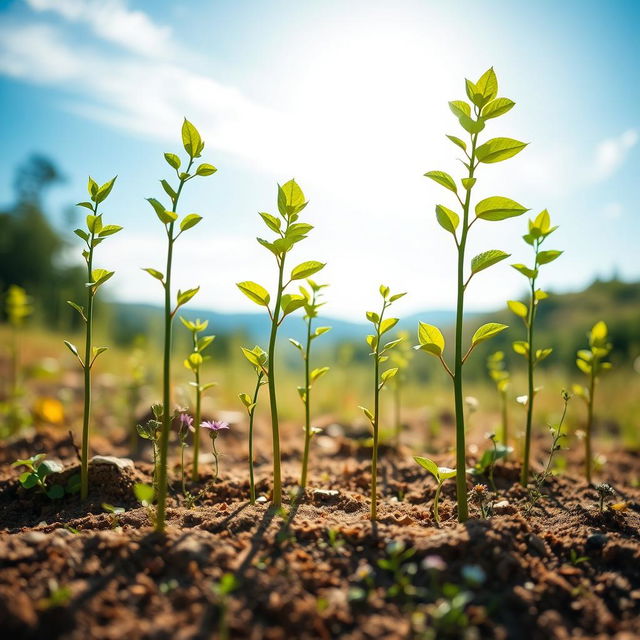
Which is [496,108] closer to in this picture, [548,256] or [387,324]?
[548,256]

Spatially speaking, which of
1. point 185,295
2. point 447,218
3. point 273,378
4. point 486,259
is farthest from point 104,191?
point 486,259

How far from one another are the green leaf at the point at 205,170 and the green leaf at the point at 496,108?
1.19 meters

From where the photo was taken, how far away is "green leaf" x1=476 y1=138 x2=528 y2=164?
6.22 ft

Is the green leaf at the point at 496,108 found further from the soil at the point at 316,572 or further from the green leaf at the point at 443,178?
the soil at the point at 316,572

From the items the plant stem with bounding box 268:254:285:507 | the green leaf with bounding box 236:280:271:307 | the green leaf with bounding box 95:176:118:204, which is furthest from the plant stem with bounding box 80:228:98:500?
the plant stem with bounding box 268:254:285:507

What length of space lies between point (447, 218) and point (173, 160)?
3.81 feet

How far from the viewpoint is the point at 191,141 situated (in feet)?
6.15

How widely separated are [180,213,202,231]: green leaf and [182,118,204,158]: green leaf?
297mm

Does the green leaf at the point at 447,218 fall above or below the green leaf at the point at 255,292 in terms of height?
above

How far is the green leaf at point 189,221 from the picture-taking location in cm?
177

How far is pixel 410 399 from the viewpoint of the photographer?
824cm

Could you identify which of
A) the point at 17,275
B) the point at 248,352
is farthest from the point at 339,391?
the point at 17,275

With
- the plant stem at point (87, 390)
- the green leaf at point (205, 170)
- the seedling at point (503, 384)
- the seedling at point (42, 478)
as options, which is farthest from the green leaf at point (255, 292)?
the seedling at point (503, 384)

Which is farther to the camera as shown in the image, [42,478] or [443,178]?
[42,478]
